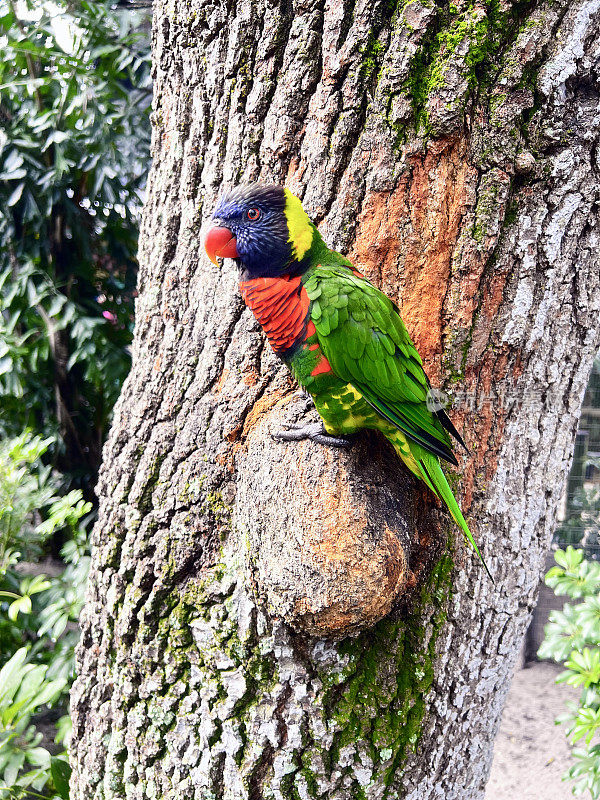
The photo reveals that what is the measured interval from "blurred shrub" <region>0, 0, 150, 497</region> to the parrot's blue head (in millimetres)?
1365

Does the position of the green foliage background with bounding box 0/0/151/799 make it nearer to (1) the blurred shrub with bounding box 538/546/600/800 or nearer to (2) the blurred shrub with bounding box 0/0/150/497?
(2) the blurred shrub with bounding box 0/0/150/497

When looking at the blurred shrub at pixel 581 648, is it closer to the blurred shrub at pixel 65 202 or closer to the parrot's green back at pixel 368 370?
the parrot's green back at pixel 368 370

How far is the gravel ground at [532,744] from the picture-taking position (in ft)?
9.46

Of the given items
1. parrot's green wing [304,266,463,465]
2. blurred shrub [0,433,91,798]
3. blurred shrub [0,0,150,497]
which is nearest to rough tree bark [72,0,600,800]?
parrot's green wing [304,266,463,465]

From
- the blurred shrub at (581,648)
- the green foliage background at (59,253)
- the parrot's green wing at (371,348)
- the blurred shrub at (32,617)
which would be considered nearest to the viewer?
the parrot's green wing at (371,348)

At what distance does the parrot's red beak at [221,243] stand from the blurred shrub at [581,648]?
150cm

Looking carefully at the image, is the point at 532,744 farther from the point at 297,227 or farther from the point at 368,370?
the point at 297,227

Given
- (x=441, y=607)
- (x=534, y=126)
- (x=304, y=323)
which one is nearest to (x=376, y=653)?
(x=441, y=607)

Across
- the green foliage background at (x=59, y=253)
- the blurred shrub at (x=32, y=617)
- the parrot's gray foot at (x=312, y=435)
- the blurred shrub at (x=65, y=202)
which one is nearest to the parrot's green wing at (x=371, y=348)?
the parrot's gray foot at (x=312, y=435)

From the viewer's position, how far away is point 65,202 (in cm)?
233

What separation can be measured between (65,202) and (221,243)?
163 centimetres

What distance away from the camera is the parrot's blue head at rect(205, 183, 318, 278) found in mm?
1010

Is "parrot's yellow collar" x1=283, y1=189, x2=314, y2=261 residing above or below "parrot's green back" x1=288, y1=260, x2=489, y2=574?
above

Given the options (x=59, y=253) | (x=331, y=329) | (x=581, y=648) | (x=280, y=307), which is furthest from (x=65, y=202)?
(x=581, y=648)
